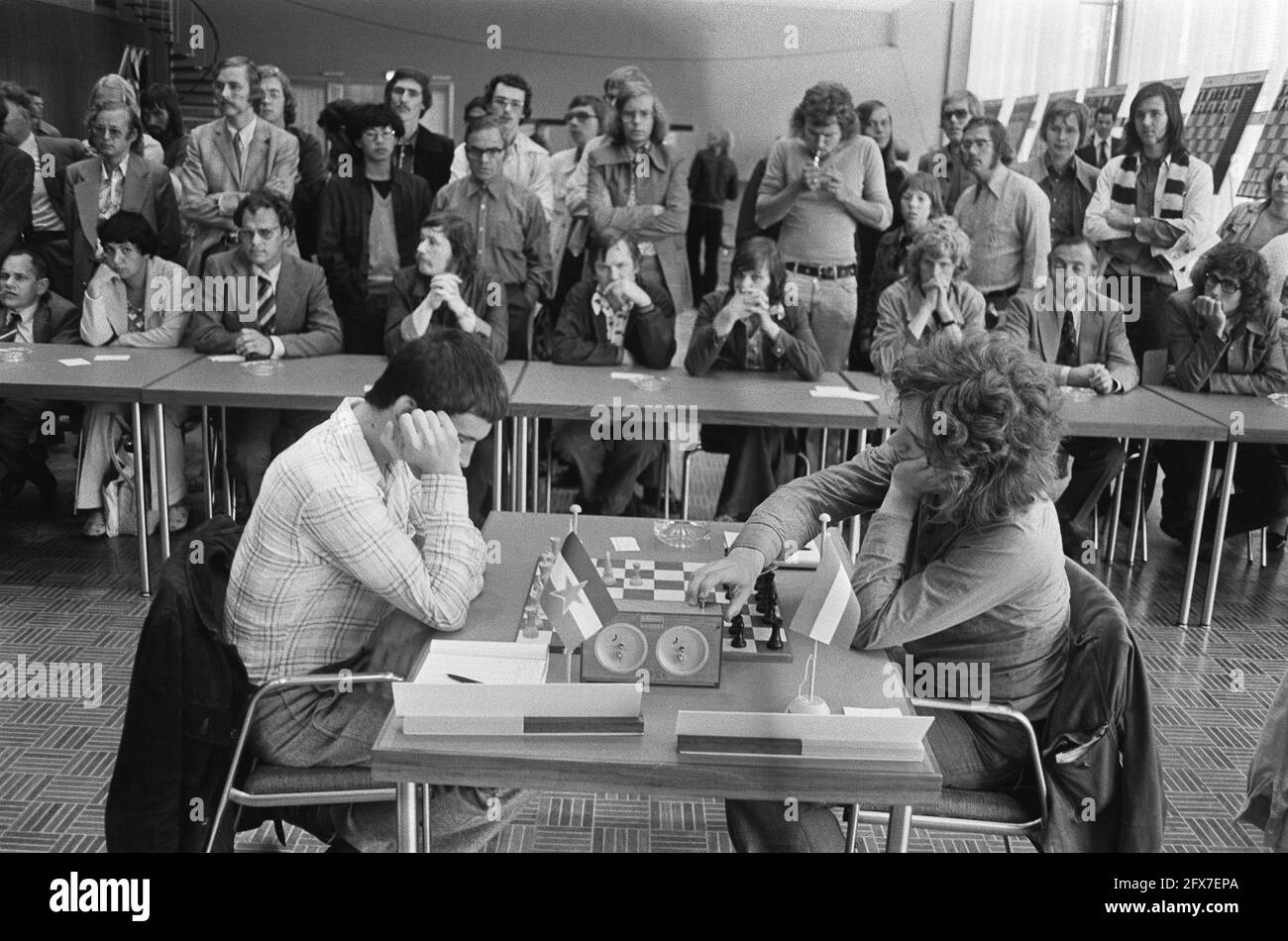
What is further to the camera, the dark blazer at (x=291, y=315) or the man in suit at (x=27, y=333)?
the man in suit at (x=27, y=333)

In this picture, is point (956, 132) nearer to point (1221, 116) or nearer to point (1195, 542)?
point (1221, 116)

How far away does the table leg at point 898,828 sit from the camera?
202 centimetres

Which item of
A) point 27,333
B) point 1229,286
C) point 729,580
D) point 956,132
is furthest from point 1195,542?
point 27,333

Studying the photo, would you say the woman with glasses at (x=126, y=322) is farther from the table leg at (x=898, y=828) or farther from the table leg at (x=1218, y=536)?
the table leg at (x=1218, y=536)

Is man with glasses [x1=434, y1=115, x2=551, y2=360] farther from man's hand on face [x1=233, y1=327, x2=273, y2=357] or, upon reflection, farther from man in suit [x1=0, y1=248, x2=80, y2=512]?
man in suit [x1=0, y1=248, x2=80, y2=512]

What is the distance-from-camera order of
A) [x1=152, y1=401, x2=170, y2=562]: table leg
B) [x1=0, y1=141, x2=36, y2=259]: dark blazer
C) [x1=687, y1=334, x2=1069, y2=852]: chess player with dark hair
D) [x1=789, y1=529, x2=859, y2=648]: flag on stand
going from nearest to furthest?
[x1=789, y1=529, x2=859, y2=648]: flag on stand → [x1=687, y1=334, x2=1069, y2=852]: chess player with dark hair → [x1=152, y1=401, x2=170, y2=562]: table leg → [x1=0, y1=141, x2=36, y2=259]: dark blazer

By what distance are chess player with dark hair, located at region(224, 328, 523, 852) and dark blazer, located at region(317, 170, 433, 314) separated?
3224 millimetres

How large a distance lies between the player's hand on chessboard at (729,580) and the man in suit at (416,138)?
3.88m

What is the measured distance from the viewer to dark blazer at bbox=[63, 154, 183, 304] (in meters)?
5.61

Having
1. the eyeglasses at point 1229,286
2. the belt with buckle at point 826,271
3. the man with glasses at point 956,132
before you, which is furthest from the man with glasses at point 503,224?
the eyeglasses at point 1229,286

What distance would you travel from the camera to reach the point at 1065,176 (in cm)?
618

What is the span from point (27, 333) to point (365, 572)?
376 centimetres

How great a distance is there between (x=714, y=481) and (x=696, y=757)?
422 centimetres

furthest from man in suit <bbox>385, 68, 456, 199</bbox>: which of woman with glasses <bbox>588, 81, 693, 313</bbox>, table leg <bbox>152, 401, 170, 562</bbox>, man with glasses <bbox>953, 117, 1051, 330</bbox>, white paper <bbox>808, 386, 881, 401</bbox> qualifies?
man with glasses <bbox>953, 117, 1051, 330</bbox>
